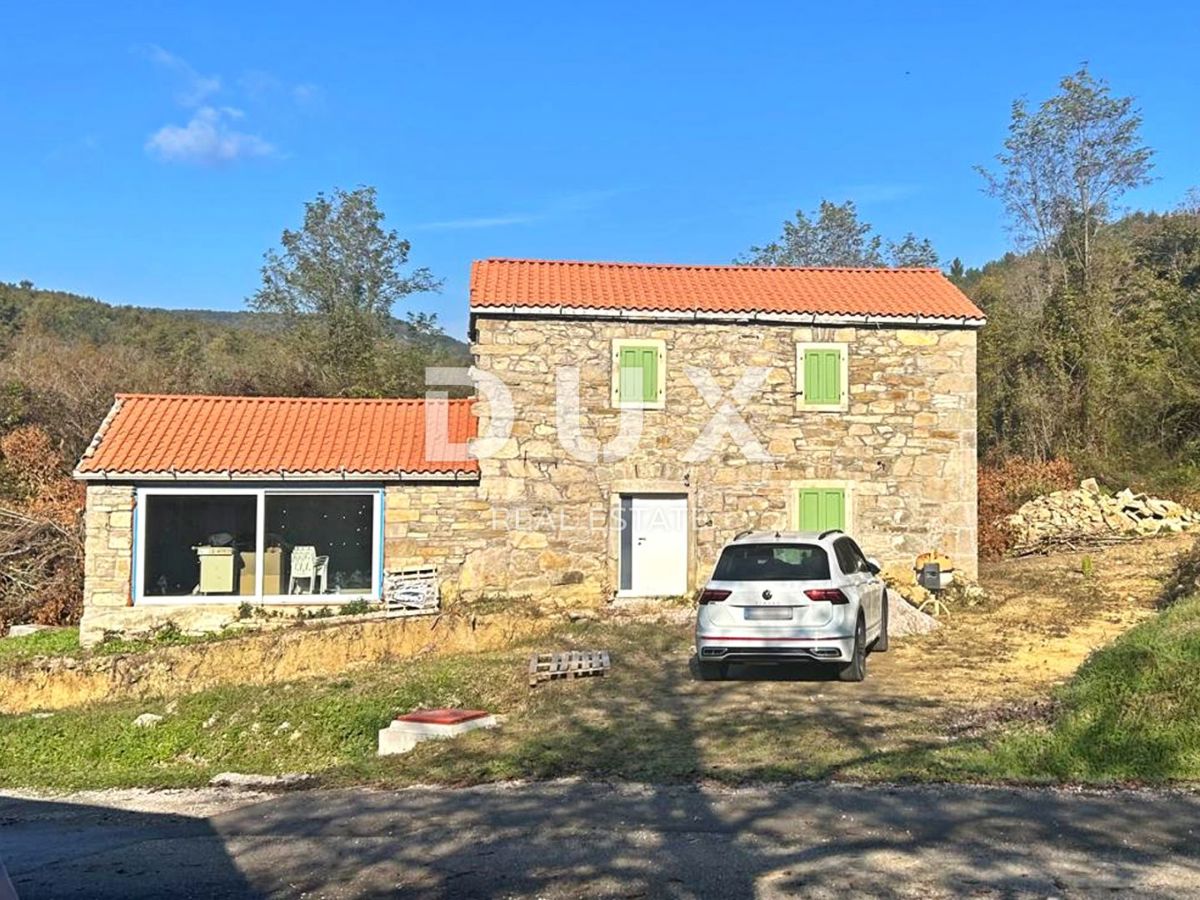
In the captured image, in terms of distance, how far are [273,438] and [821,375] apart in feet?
31.8

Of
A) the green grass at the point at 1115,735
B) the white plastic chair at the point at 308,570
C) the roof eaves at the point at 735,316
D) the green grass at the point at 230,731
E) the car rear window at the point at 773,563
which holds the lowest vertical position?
the green grass at the point at 230,731

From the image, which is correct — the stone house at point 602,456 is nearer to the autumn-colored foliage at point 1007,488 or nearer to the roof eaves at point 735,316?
the roof eaves at point 735,316

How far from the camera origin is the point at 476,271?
62.8ft

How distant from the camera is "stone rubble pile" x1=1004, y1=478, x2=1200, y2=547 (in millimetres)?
22375

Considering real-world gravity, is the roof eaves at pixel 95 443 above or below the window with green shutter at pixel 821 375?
below

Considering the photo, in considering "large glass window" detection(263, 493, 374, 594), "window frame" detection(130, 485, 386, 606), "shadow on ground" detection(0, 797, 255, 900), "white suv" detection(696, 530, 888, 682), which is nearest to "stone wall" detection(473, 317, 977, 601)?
"window frame" detection(130, 485, 386, 606)

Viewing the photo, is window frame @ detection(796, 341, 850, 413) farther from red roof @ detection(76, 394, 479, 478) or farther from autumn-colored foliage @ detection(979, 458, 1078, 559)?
autumn-colored foliage @ detection(979, 458, 1078, 559)

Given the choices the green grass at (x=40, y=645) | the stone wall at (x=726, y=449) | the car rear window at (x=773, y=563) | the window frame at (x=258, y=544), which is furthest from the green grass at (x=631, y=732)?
Answer: the stone wall at (x=726, y=449)

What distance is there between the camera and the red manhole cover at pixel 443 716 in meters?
9.94

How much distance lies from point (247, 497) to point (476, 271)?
5.78 metres

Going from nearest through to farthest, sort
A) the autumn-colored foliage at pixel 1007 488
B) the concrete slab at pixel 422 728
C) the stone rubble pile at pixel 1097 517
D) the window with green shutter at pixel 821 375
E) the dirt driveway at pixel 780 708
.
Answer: the dirt driveway at pixel 780 708
the concrete slab at pixel 422 728
the window with green shutter at pixel 821 375
the stone rubble pile at pixel 1097 517
the autumn-colored foliage at pixel 1007 488

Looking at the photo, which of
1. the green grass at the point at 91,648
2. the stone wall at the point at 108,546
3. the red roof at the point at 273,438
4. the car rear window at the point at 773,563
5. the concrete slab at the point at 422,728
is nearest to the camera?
the concrete slab at the point at 422,728

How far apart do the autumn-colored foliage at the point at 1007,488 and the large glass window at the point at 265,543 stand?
13.4 meters

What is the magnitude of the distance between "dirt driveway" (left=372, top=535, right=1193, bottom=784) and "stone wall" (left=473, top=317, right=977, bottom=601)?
1.96 meters
